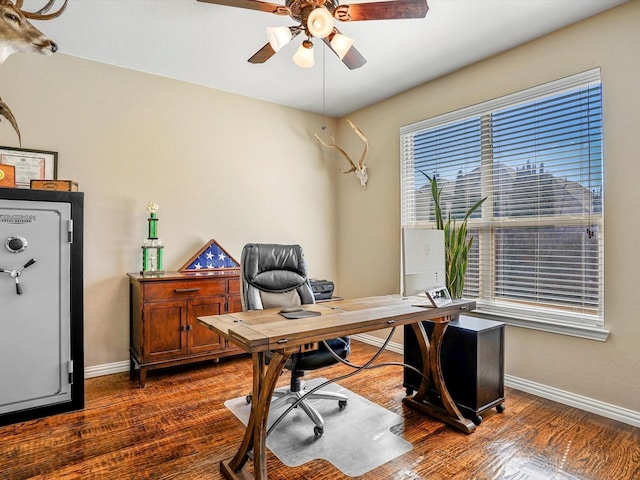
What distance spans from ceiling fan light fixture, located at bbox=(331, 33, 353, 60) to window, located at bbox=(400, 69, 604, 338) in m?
1.59

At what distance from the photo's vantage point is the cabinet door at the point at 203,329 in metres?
3.15

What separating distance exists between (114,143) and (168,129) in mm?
494

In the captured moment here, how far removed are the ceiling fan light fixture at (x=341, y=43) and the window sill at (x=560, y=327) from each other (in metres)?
2.32

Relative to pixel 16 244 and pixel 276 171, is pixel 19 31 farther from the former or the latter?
pixel 276 171

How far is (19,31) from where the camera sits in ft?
6.93

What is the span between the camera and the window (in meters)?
2.54

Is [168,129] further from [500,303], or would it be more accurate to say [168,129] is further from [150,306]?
[500,303]

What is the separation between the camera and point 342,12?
75.8 inches

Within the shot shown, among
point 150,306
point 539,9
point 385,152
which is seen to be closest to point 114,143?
point 150,306

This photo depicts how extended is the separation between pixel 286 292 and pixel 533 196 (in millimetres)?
2029

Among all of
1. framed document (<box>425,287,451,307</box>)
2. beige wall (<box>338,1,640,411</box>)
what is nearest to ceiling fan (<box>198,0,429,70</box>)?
beige wall (<box>338,1,640,411</box>)

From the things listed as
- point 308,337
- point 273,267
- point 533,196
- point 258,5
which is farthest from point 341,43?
point 533,196

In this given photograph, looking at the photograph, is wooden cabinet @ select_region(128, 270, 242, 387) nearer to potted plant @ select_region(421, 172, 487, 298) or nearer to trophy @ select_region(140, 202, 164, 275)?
trophy @ select_region(140, 202, 164, 275)

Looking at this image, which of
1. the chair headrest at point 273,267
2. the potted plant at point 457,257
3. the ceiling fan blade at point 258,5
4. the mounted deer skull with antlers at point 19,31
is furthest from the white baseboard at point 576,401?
the mounted deer skull with antlers at point 19,31
